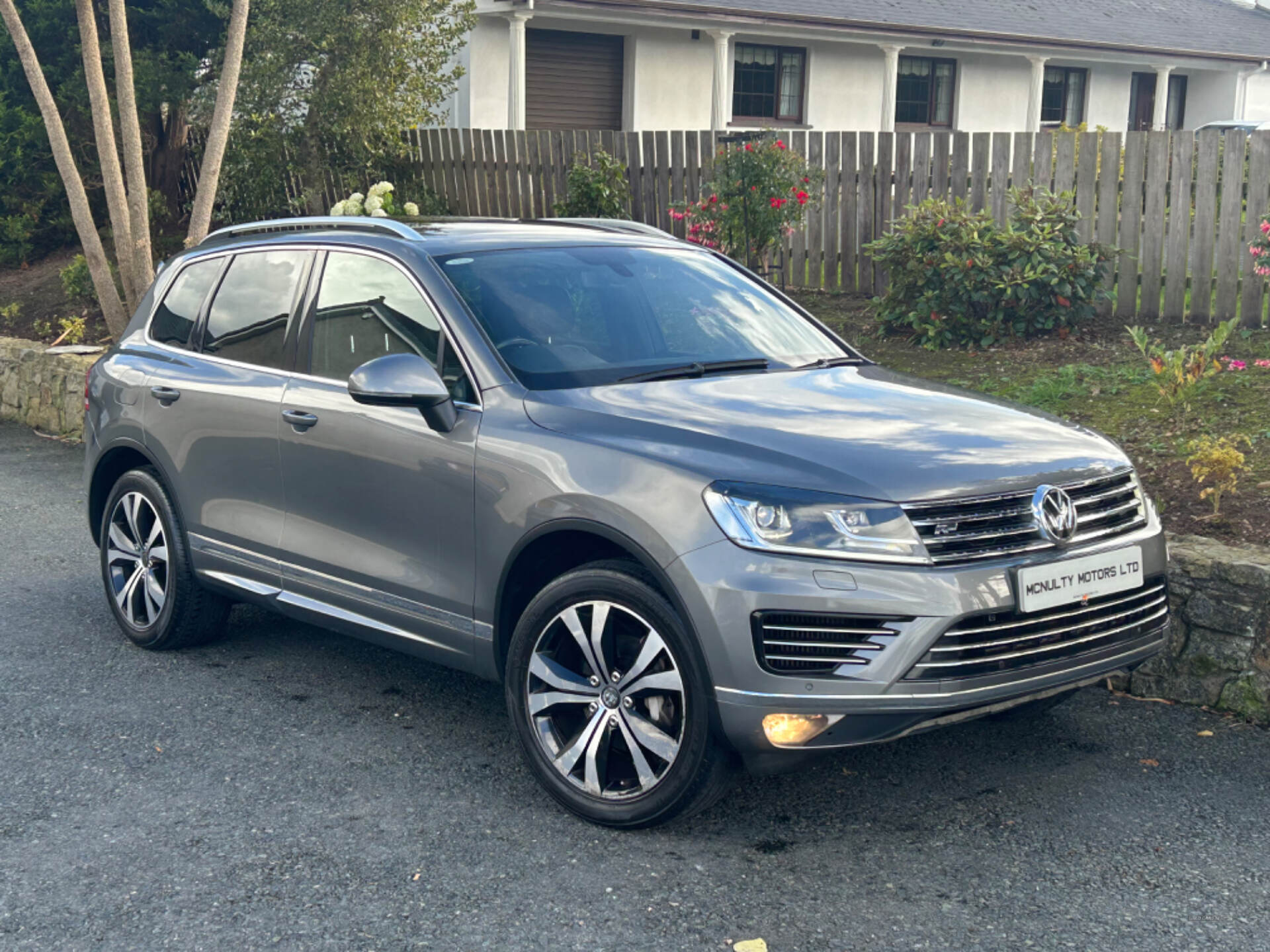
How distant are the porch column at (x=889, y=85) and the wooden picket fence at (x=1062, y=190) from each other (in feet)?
39.5

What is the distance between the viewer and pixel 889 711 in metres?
3.61

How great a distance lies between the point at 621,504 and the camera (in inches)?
153

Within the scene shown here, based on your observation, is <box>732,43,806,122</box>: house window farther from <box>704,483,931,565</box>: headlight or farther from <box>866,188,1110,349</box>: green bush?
<box>704,483,931,565</box>: headlight

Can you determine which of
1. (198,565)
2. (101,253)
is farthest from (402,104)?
(198,565)

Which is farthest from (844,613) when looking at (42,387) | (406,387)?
(42,387)

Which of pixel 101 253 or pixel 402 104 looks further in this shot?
pixel 402 104

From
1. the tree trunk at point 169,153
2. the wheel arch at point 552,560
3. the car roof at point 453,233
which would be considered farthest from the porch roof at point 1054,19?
the wheel arch at point 552,560

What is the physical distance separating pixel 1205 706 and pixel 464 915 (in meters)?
3.01

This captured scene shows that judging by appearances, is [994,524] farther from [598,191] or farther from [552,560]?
[598,191]

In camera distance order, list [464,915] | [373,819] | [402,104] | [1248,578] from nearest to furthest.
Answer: [464,915], [373,819], [1248,578], [402,104]

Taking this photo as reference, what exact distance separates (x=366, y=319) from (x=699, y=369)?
1.22 m

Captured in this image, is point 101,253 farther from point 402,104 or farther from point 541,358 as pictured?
point 541,358

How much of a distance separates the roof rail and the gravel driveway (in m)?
1.76

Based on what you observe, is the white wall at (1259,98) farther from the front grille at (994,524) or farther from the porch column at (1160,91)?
the front grille at (994,524)
